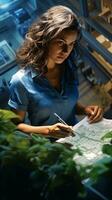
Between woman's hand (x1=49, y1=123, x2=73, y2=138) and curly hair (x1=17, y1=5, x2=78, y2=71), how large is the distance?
37 cm

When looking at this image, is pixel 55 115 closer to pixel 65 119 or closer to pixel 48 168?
pixel 65 119

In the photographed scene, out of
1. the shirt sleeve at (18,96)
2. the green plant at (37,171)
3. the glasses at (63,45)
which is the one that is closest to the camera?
the green plant at (37,171)

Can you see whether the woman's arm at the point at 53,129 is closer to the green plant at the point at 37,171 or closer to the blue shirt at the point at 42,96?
the blue shirt at the point at 42,96

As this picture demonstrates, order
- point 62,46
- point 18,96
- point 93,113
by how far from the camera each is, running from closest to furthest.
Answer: point 62,46, point 18,96, point 93,113

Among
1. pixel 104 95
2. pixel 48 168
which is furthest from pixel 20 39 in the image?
pixel 48 168

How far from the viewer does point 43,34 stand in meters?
2.15

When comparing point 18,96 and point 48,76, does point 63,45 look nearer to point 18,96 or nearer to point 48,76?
A: point 48,76

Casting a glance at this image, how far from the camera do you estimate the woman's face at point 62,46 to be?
212 centimetres

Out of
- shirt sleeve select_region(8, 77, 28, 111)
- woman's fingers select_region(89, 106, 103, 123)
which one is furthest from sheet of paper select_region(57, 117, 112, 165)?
shirt sleeve select_region(8, 77, 28, 111)

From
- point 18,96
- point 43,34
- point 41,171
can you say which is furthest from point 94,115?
point 41,171

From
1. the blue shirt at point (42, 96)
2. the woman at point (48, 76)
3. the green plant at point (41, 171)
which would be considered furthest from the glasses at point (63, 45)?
the green plant at point (41, 171)

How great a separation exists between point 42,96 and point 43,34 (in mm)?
390

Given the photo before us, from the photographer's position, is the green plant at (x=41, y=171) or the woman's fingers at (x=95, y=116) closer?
the green plant at (x=41, y=171)

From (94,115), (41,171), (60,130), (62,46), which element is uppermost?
(41,171)
